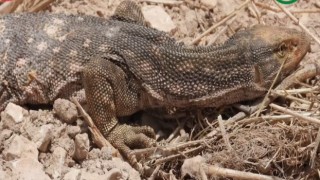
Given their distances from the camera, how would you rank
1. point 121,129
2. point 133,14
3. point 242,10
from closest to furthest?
point 121,129 < point 133,14 < point 242,10

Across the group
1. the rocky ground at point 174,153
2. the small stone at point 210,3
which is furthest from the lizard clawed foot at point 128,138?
the small stone at point 210,3

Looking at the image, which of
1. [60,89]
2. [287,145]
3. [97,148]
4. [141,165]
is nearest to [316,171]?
[287,145]

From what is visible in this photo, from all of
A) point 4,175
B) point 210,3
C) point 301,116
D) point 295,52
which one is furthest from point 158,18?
point 4,175

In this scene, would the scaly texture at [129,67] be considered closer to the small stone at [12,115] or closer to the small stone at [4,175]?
the small stone at [12,115]

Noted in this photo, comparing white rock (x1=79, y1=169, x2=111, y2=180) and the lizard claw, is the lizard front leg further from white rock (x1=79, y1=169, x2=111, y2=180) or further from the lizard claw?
white rock (x1=79, y1=169, x2=111, y2=180)

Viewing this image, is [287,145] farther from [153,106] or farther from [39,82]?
[39,82]

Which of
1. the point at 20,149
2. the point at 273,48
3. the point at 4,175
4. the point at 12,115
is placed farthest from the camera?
the point at 273,48

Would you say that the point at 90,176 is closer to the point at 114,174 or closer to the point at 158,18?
the point at 114,174
